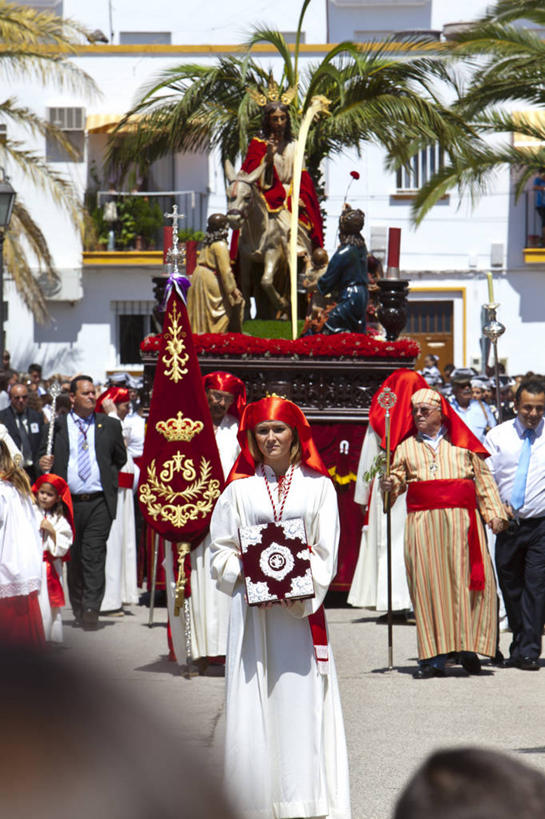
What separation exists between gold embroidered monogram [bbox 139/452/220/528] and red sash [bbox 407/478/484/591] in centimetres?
128

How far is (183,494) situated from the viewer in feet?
31.1

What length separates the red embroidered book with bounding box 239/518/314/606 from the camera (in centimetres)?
564

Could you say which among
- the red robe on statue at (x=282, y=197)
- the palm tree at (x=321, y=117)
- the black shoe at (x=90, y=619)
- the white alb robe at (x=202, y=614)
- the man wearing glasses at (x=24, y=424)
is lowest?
the black shoe at (x=90, y=619)

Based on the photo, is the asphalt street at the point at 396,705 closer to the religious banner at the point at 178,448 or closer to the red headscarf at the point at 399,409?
the religious banner at the point at 178,448

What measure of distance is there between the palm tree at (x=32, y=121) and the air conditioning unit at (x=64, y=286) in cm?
15

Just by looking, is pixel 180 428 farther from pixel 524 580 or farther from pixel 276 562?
pixel 276 562

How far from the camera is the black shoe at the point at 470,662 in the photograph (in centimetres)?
946

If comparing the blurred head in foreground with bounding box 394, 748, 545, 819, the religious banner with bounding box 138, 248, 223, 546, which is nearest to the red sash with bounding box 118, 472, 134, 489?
the religious banner with bounding box 138, 248, 223, 546

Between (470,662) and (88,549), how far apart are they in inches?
138

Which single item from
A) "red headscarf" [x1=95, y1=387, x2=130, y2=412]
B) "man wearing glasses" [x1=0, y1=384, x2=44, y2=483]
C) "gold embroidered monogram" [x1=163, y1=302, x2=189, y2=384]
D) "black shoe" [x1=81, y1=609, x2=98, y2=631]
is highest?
"gold embroidered monogram" [x1=163, y1=302, x2=189, y2=384]

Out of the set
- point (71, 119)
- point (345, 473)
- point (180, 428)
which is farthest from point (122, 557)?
point (71, 119)

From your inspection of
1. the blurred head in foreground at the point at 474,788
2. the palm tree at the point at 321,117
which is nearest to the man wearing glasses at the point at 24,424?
the palm tree at the point at 321,117

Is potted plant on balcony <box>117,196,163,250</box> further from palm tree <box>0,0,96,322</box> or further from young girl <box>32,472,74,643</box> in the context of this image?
young girl <box>32,472,74,643</box>

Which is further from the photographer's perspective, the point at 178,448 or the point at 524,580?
the point at 524,580
